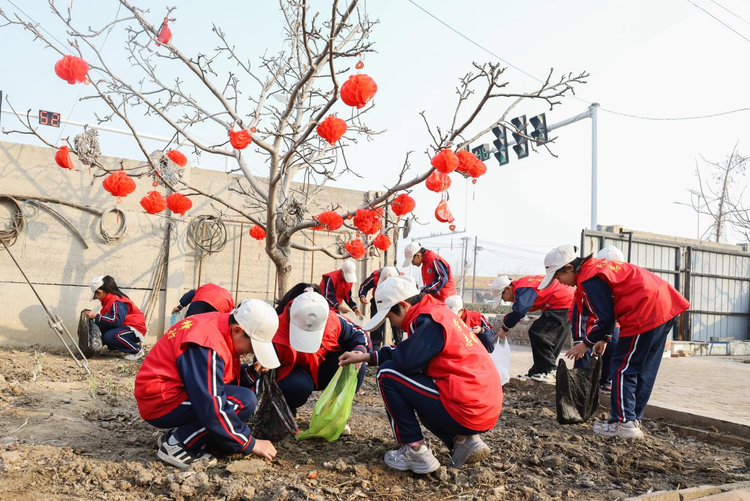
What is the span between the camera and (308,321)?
10.7 feet

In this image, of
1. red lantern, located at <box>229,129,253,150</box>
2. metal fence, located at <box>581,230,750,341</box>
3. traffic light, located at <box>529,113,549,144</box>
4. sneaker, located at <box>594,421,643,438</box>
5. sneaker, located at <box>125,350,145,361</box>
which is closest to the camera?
sneaker, located at <box>594,421,643,438</box>

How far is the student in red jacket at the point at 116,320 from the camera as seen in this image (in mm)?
7137

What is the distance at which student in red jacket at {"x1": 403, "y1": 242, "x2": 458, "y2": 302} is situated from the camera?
7164 millimetres

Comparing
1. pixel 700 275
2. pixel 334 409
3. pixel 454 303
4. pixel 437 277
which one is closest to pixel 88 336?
pixel 437 277

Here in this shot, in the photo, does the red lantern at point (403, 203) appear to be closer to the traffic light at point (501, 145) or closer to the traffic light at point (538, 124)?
the traffic light at point (538, 124)

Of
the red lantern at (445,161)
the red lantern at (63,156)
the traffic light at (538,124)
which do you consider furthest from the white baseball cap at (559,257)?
the traffic light at (538,124)

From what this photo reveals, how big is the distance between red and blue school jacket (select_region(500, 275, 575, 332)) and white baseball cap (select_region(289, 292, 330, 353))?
296 cm

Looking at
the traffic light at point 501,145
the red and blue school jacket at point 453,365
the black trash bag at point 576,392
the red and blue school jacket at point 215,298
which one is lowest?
the black trash bag at point 576,392

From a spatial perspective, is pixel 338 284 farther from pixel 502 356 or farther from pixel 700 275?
pixel 700 275

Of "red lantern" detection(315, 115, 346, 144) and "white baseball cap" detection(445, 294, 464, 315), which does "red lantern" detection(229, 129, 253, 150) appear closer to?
"red lantern" detection(315, 115, 346, 144)

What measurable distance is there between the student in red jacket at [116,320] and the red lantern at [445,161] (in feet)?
15.3

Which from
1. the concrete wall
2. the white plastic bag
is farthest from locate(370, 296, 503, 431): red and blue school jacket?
the concrete wall

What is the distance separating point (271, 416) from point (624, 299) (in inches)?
102

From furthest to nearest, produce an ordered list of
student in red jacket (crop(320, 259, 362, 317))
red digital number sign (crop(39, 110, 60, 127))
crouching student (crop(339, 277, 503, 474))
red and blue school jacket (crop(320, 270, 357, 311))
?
red digital number sign (crop(39, 110, 60, 127)), red and blue school jacket (crop(320, 270, 357, 311)), student in red jacket (crop(320, 259, 362, 317)), crouching student (crop(339, 277, 503, 474))
